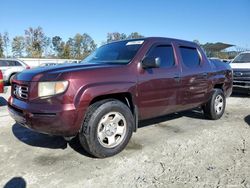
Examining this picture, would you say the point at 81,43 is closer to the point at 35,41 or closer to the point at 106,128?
the point at 35,41

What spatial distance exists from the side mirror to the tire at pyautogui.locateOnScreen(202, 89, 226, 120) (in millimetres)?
2395

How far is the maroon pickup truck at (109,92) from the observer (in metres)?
3.80

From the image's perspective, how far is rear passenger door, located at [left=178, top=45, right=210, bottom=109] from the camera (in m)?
5.57

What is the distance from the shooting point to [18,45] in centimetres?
6350

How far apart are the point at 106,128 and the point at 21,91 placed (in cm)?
136

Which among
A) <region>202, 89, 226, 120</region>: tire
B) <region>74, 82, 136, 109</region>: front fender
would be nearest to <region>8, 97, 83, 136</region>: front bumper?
<region>74, 82, 136, 109</region>: front fender

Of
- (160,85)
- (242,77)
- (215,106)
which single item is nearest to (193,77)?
(160,85)

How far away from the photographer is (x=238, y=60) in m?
12.3

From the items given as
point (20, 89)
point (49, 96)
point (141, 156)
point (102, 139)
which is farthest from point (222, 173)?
point (20, 89)

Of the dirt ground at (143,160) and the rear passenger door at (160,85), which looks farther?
the rear passenger door at (160,85)

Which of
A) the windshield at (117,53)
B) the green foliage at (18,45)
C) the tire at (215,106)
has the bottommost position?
the tire at (215,106)

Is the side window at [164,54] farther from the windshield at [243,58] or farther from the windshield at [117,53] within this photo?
the windshield at [243,58]

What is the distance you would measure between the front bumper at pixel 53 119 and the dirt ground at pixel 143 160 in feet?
1.73

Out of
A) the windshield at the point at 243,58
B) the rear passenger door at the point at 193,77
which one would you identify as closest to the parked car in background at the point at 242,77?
the windshield at the point at 243,58
